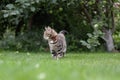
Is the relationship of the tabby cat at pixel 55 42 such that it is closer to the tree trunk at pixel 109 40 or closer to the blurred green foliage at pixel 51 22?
the blurred green foliage at pixel 51 22

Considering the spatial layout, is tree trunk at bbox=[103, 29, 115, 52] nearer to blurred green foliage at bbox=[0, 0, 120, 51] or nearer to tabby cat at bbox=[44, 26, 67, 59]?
blurred green foliage at bbox=[0, 0, 120, 51]

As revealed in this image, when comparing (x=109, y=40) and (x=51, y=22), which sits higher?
(x=51, y=22)

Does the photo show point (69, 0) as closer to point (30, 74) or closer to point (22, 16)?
point (22, 16)

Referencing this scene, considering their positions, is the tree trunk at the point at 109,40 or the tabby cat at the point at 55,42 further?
the tree trunk at the point at 109,40

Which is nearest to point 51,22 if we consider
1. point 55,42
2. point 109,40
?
point 109,40

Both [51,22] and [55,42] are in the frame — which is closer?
[55,42]

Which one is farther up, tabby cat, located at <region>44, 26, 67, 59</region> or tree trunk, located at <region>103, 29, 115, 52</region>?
tabby cat, located at <region>44, 26, 67, 59</region>

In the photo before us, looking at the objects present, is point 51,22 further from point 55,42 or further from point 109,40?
point 55,42

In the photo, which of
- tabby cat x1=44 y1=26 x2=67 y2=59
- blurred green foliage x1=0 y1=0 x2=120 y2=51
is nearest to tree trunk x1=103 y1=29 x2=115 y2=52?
blurred green foliage x1=0 y1=0 x2=120 y2=51

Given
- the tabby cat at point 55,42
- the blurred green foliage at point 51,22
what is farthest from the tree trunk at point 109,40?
the tabby cat at point 55,42

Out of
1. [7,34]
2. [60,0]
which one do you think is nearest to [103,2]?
[60,0]

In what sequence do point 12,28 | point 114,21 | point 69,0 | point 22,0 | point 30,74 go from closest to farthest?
point 30,74, point 22,0, point 69,0, point 114,21, point 12,28

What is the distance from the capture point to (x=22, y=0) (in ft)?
41.1

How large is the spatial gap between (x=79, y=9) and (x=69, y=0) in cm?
126
